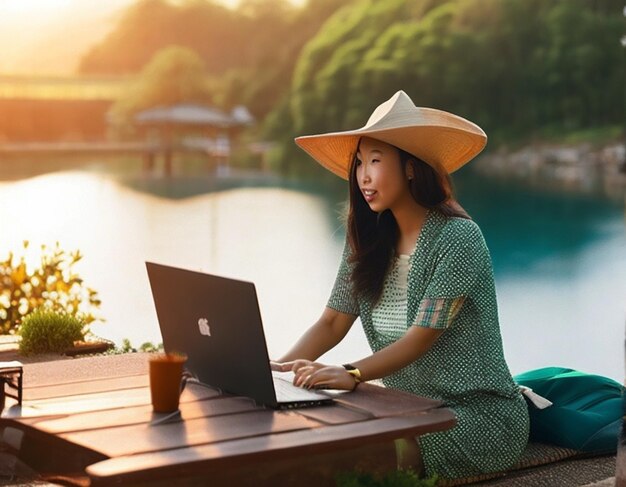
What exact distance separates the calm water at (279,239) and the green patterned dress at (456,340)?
37.8 feet

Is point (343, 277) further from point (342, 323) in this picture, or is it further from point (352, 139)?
point (352, 139)

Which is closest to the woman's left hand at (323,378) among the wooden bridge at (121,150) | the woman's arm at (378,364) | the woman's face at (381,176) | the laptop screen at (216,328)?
the woman's arm at (378,364)

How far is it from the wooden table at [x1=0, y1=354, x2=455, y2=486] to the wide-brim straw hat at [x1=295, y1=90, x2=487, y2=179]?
611mm

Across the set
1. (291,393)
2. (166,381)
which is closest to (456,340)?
(291,393)

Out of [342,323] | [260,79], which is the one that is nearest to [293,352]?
[342,323]

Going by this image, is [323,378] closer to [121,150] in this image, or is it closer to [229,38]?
[121,150]

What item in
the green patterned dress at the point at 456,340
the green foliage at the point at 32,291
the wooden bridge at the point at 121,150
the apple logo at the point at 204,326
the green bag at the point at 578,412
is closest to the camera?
the apple logo at the point at 204,326

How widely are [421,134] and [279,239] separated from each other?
50.2 ft

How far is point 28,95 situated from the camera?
15656 millimetres

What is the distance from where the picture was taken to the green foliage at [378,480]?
6.60 ft

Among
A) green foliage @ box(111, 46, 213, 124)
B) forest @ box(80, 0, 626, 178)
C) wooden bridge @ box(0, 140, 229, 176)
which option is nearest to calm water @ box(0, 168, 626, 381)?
wooden bridge @ box(0, 140, 229, 176)

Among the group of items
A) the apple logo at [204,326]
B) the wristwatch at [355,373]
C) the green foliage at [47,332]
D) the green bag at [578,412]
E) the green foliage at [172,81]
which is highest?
the green foliage at [172,81]

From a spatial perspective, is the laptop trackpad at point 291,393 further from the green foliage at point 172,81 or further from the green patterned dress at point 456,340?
the green foliage at point 172,81

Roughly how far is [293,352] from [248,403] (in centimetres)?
62
